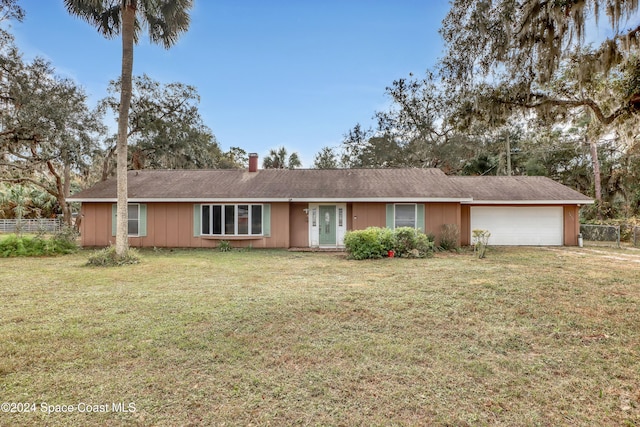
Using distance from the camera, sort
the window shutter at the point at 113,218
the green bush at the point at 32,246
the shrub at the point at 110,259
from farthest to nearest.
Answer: the window shutter at the point at 113,218 → the green bush at the point at 32,246 → the shrub at the point at 110,259

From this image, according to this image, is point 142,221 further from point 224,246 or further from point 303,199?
point 303,199

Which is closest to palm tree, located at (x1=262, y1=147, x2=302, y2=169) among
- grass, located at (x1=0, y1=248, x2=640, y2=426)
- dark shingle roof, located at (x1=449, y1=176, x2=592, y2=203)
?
dark shingle roof, located at (x1=449, y1=176, x2=592, y2=203)

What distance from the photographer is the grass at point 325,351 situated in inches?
98.3

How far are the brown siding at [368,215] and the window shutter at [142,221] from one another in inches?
331

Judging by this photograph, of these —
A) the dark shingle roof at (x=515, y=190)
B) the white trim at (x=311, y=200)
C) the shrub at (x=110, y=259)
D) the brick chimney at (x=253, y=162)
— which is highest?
the brick chimney at (x=253, y=162)

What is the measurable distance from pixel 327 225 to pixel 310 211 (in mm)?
896

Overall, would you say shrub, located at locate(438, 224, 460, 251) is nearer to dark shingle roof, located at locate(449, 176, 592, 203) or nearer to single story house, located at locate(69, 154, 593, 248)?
single story house, located at locate(69, 154, 593, 248)

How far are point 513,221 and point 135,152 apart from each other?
21.0 meters

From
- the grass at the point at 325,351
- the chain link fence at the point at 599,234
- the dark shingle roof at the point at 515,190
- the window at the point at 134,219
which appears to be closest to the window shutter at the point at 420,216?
the dark shingle roof at the point at 515,190

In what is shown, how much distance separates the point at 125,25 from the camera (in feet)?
30.7

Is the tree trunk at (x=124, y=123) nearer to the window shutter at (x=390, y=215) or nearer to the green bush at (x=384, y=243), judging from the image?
the green bush at (x=384, y=243)

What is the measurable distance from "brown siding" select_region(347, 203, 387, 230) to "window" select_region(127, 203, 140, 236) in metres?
8.74

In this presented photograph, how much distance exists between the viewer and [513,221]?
553 inches

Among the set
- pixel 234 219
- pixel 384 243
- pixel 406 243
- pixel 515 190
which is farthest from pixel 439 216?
pixel 234 219
